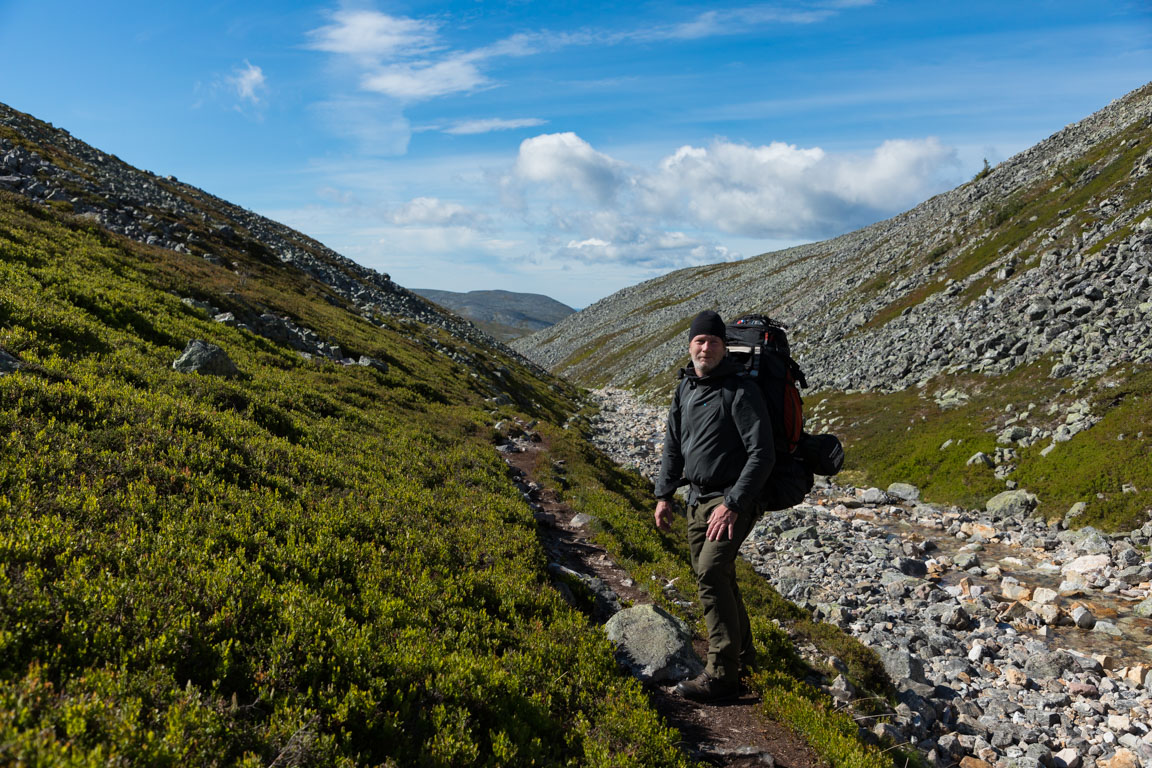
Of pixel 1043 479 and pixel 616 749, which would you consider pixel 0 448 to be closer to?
pixel 616 749

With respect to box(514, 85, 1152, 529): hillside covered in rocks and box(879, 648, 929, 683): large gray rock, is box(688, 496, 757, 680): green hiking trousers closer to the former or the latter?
box(879, 648, 929, 683): large gray rock

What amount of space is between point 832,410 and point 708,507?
2591cm

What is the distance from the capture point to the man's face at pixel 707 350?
7.14m

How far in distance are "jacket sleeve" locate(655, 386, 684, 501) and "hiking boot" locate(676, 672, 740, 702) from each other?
248cm

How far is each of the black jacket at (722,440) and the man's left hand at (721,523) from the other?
0.10 meters

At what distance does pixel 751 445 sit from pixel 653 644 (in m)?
3.67

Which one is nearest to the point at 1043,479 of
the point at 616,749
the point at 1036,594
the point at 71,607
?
the point at 1036,594

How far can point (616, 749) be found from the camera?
6156 millimetres

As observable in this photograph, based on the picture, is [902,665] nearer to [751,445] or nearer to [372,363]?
[751,445]

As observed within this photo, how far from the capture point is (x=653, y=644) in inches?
335

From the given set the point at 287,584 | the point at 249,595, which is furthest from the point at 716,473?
the point at 249,595

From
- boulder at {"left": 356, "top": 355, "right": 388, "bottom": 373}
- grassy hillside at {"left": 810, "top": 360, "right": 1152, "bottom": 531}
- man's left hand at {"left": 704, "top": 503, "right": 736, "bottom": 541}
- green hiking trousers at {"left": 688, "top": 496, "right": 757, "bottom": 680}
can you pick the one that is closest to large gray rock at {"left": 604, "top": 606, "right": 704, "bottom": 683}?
green hiking trousers at {"left": 688, "top": 496, "right": 757, "bottom": 680}

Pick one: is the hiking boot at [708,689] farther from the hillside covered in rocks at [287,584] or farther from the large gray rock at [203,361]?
the large gray rock at [203,361]

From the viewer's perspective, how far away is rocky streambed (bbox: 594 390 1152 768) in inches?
340
